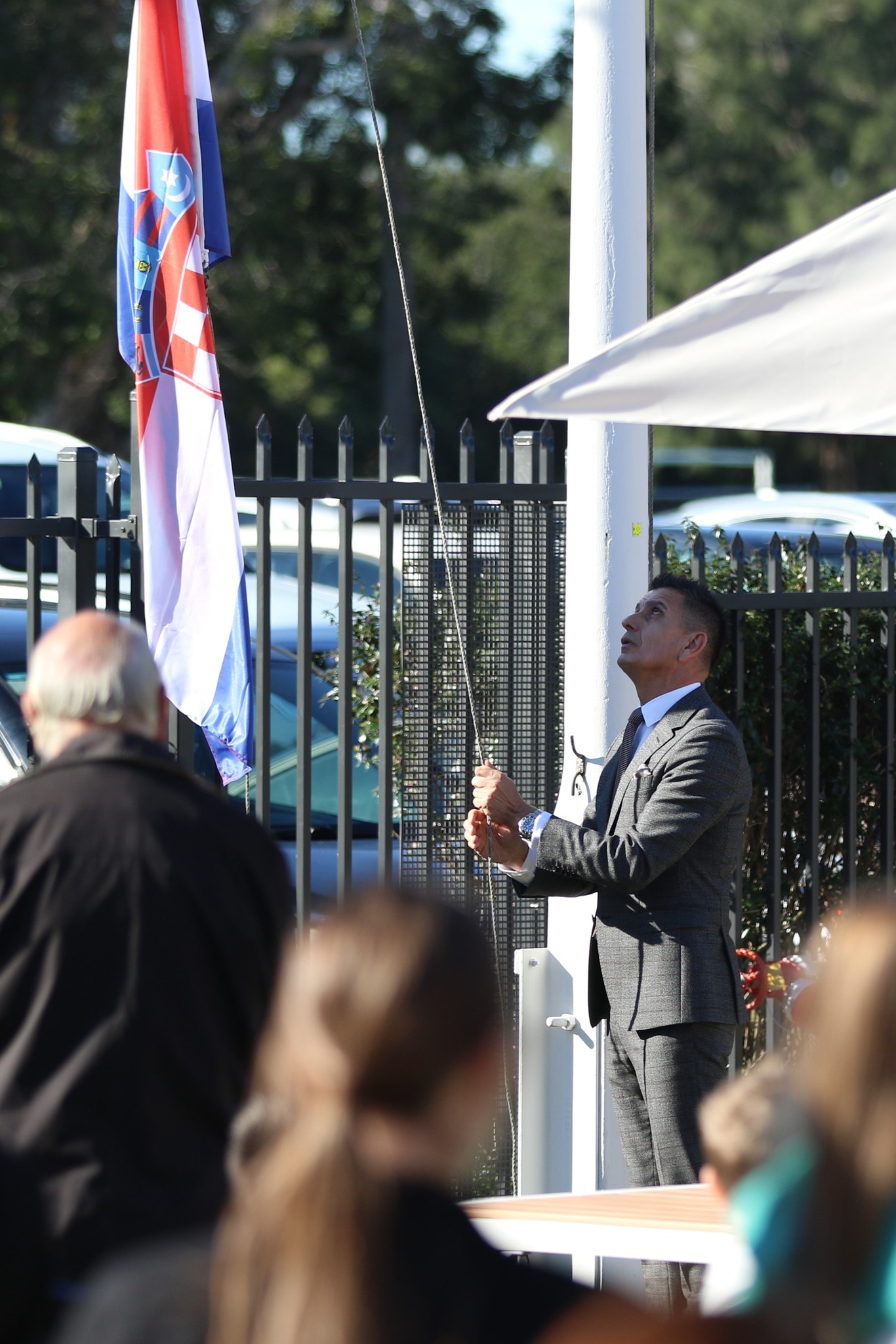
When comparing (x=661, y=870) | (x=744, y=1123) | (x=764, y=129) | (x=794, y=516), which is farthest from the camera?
(x=764, y=129)

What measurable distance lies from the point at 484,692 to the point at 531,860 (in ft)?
2.87

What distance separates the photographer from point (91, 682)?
2535 mm

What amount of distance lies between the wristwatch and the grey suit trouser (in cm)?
50

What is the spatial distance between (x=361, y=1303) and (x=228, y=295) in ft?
70.6

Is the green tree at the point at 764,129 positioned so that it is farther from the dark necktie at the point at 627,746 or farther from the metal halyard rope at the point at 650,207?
the dark necktie at the point at 627,746

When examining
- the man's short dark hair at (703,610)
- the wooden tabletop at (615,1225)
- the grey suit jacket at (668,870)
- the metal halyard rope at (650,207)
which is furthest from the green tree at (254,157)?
the wooden tabletop at (615,1225)

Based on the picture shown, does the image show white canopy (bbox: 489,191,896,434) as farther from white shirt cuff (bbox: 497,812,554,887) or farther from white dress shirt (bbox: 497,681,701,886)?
white shirt cuff (bbox: 497,812,554,887)

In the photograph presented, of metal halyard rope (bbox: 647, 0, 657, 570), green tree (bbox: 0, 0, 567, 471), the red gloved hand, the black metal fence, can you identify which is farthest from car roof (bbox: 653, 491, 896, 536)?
green tree (bbox: 0, 0, 567, 471)

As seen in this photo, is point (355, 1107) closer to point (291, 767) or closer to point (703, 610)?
point (703, 610)

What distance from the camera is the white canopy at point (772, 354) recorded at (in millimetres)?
2992

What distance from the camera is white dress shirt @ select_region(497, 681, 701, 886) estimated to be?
409cm

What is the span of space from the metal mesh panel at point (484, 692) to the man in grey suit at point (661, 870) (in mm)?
604

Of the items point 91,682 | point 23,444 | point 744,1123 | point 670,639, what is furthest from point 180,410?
point 23,444

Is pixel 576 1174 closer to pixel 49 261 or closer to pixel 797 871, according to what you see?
pixel 797 871
